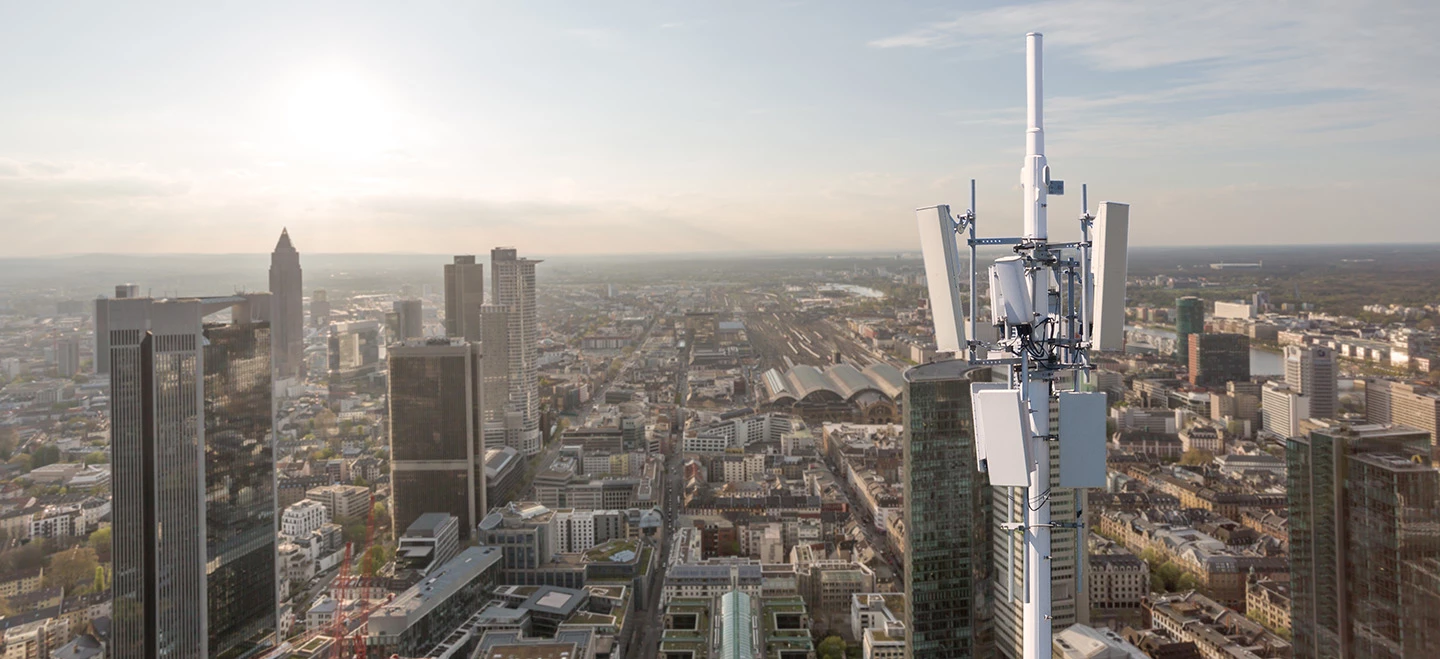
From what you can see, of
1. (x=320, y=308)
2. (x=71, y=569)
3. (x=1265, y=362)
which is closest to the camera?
(x=71, y=569)

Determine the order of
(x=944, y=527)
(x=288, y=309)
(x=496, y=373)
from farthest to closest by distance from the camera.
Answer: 1. (x=496, y=373)
2. (x=288, y=309)
3. (x=944, y=527)

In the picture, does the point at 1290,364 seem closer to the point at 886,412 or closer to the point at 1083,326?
the point at 886,412

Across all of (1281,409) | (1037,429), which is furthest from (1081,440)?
(1281,409)

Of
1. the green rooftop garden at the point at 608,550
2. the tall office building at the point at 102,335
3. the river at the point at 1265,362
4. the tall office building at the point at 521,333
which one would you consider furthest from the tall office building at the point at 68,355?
the river at the point at 1265,362

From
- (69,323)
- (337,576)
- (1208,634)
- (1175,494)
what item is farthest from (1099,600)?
(69,323)

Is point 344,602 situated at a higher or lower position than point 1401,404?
lower

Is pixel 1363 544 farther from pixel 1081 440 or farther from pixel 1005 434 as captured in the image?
pixel 1005 434
